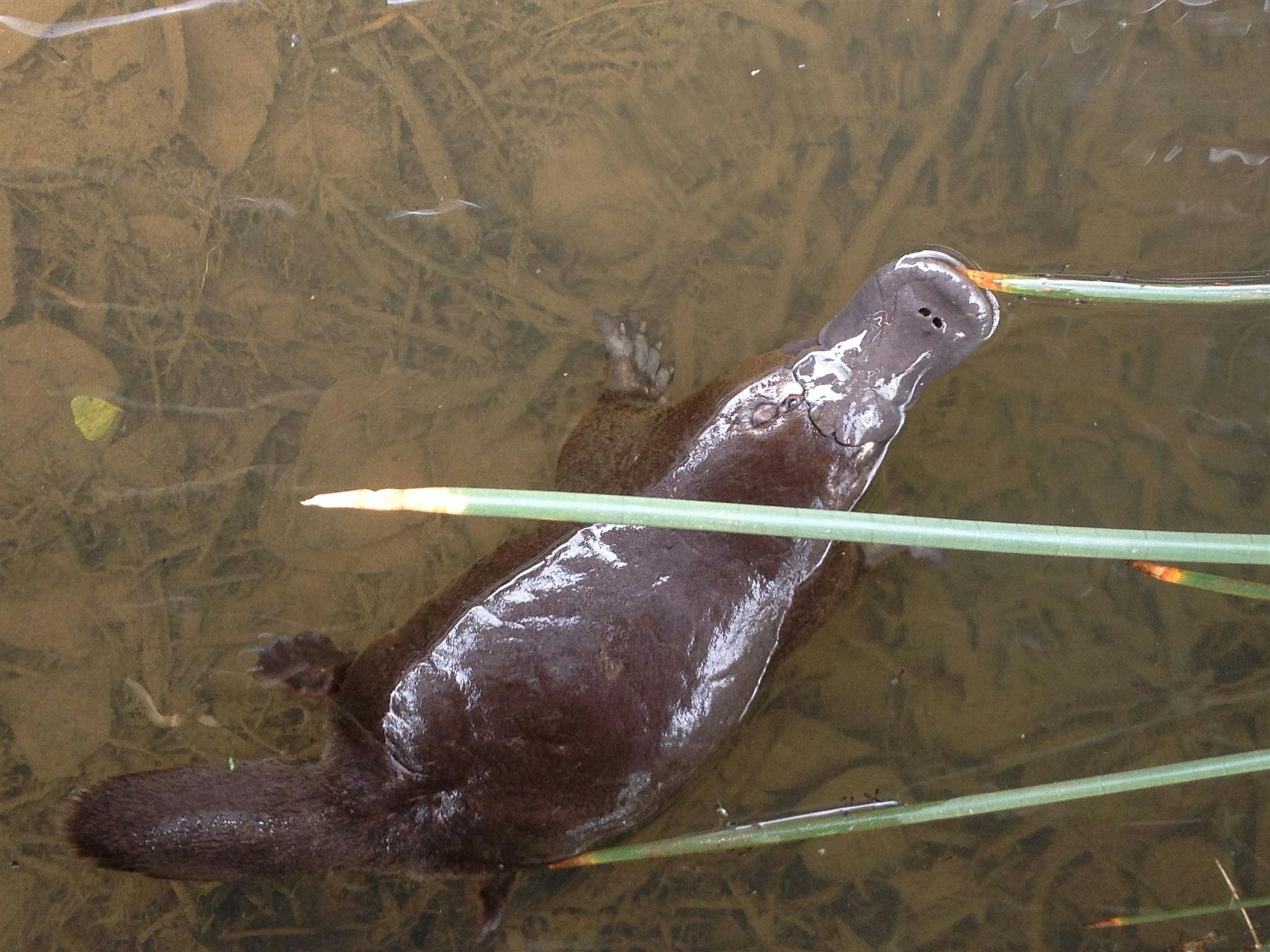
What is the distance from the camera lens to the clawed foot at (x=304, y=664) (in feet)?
11.2

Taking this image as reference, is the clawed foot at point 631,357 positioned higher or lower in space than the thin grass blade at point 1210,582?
higher

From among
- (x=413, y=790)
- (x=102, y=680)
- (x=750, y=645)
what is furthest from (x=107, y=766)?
(x=750, y=645)

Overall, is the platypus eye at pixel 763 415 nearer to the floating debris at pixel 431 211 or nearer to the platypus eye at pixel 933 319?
the platypus eye at pixel 933 319

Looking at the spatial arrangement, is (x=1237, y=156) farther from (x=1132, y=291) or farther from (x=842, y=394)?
(x=842, y=394)

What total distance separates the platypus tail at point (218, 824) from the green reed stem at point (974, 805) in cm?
85

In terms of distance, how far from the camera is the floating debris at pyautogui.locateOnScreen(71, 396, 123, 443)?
3.60 meters

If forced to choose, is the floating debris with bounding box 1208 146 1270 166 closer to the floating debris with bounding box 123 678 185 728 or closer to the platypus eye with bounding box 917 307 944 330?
the platypus eye with bounding box 917 307 944 330

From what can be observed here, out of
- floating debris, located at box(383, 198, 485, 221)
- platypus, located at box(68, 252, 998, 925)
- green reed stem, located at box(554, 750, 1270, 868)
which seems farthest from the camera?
floating debris, located at box(383, 198, 485, 221)

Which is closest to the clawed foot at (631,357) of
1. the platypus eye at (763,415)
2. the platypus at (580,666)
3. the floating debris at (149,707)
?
the platypus at (580,666)

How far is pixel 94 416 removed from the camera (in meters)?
3.60

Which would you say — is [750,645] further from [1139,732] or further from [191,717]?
[191,717]

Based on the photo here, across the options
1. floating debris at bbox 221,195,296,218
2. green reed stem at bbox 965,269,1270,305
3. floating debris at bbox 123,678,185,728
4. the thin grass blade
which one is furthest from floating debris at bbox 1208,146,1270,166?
floating debris at bbox 123,678,185,728

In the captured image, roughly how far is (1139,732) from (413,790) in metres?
3.03

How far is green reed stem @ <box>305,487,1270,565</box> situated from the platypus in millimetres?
1182
